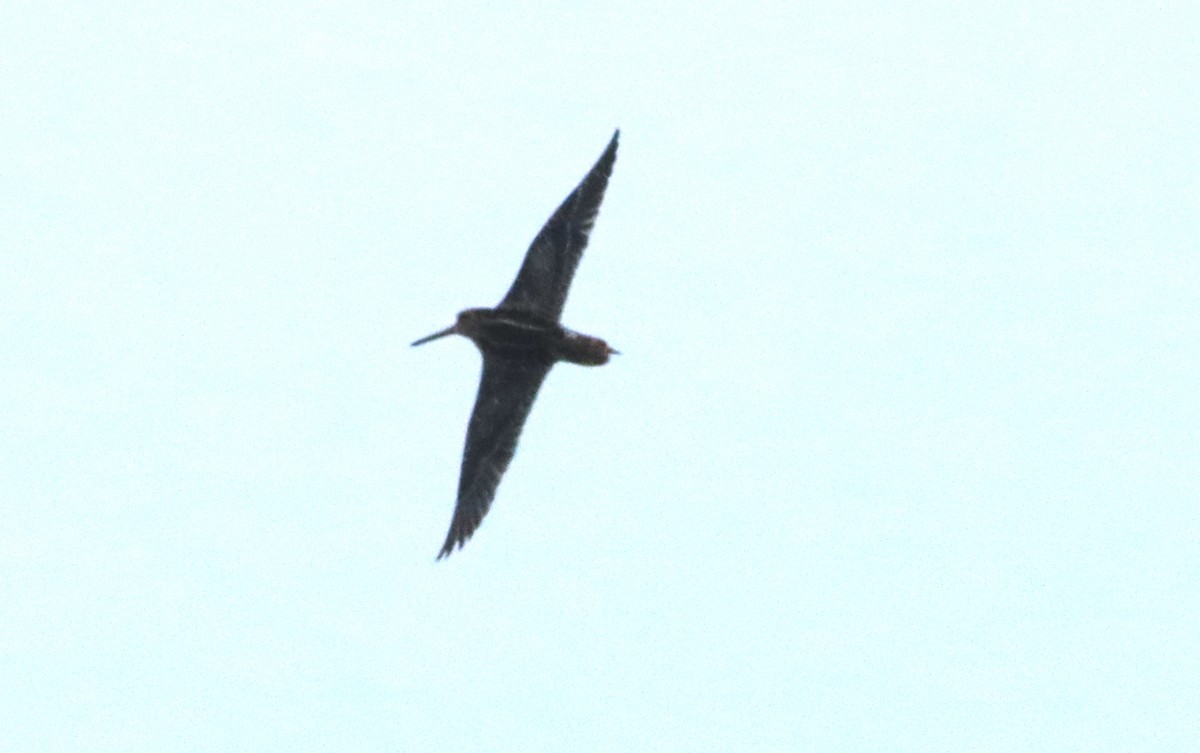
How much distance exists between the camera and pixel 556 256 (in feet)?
134

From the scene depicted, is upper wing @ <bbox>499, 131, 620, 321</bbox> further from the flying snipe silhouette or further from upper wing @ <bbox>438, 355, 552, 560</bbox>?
upper wing @ <bbox>438, 355, 552, 560</bbox>

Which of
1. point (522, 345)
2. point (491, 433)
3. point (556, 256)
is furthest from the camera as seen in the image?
point (556, 256)

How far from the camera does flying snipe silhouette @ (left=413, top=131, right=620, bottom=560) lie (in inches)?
1581

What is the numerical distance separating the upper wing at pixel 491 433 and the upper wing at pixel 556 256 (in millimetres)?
811

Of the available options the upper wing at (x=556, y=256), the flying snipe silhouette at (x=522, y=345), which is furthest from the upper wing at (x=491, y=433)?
the upper wing at (x=556, y=256)

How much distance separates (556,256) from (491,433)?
2539 millimetres

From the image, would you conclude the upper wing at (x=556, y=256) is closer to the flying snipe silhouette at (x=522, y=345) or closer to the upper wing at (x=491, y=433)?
the flying snipe silhouette at (x=522, y=345)

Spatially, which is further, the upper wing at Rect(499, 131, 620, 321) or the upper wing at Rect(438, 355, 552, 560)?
the upper wing at Rect(499, 131, 620, 321)

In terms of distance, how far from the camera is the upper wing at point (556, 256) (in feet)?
134

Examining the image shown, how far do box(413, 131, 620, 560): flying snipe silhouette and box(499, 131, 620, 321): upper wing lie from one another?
1cm

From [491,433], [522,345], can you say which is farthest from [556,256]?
[491,433]

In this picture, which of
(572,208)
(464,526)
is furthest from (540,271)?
(464,526)

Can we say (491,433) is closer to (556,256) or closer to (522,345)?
(522,345)

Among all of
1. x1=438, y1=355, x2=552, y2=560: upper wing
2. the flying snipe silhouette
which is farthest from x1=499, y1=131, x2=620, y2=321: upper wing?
x1=438, y1=355, x2=552, y2=560: upper wing
